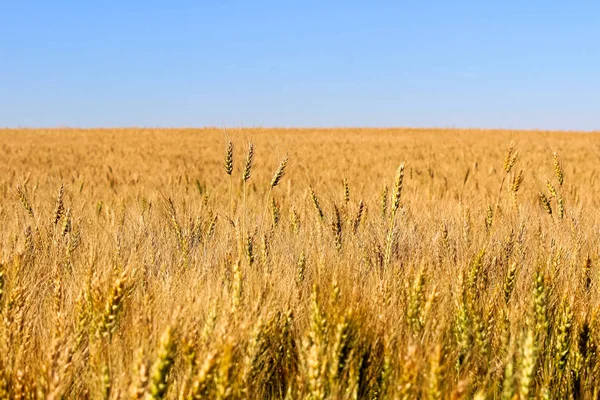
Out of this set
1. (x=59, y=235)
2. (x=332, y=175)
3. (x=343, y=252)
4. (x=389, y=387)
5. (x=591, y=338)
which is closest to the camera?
(x=389, y=387)

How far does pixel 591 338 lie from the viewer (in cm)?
178

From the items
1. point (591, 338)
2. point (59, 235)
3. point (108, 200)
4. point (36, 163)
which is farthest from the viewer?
point (36, 163)

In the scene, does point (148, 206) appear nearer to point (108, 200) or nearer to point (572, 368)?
point (108, 200)

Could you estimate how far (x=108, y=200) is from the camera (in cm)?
554

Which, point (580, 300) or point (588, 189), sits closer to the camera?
point (580, 300)

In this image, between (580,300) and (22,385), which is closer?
(22,385)

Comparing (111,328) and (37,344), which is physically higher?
(111,328)

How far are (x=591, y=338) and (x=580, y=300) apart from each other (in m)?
0.38

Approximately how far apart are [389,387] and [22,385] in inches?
30.6

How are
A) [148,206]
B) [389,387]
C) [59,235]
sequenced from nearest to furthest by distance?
[389,387], [59,235], [148,206]

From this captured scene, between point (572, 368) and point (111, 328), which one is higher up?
point (111, 328)

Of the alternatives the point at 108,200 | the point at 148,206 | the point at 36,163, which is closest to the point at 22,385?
the point at 148,206

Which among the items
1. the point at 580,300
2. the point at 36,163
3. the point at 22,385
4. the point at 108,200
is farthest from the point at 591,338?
the point at 36,163

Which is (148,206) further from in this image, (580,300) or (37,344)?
(580,300)
